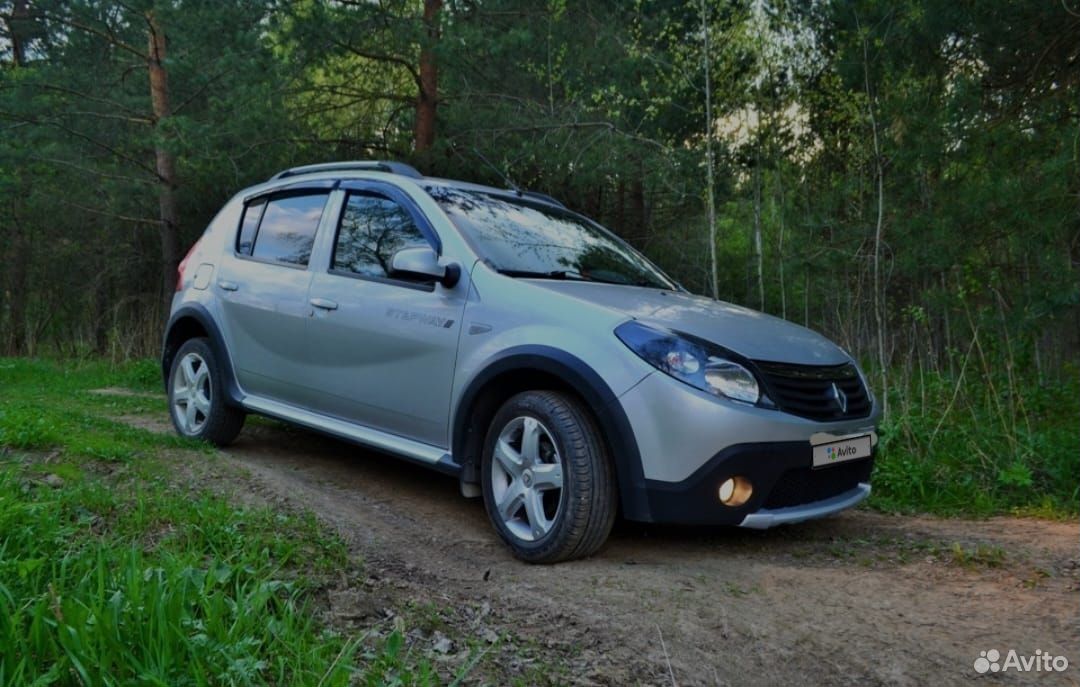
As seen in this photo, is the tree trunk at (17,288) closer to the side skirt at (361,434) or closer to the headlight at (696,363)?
the side skirt at (361,434)

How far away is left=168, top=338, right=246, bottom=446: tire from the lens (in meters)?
4.94

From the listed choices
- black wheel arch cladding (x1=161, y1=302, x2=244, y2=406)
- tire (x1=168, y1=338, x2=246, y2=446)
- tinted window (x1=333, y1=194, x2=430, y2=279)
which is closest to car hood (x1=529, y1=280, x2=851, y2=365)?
tinted window (x1=333, y1=194, x2=430, y2=279)

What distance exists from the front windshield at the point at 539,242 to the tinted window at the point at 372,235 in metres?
0.23

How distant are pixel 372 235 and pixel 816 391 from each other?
8.03ft

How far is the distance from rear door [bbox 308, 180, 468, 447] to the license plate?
1659 mm

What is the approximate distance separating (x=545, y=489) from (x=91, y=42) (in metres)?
13.4

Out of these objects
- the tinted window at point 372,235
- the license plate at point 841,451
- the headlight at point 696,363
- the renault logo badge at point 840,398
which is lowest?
the license plate at point 841,451

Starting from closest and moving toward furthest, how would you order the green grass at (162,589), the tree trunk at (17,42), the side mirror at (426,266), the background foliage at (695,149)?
the green grass at (162,589) < the side mirror at (426,266) < the background foliage at (695,149) < the tree trunk at (17,42)

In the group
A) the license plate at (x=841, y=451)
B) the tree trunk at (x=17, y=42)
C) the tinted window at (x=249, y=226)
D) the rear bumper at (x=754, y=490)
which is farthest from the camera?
the tree trunk at (x=17, y=42)

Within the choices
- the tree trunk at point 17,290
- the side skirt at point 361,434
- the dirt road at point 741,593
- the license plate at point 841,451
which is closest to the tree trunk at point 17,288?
the tree trunk at point 17,290

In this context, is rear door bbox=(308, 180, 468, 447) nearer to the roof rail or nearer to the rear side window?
→ the roof rail

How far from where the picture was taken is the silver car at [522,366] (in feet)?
9.97

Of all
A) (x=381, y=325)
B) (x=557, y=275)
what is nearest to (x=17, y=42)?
(x=381, y=325)

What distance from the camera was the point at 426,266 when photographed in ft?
11.9
